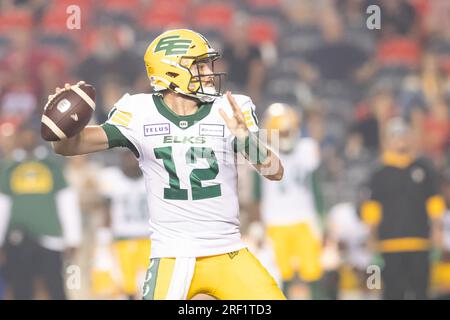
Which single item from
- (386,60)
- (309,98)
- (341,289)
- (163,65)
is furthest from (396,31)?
(163,65)

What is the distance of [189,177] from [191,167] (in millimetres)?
47

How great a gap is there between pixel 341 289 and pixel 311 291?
62 centimetres

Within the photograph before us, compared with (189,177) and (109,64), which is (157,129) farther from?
(109,64)

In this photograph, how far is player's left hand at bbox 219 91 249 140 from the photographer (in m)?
5.23

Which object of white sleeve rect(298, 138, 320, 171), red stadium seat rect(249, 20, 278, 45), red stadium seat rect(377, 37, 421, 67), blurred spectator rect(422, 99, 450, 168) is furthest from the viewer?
red stadium seat rect(249, 20, 278, 45)

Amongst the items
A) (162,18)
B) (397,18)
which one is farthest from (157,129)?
(397,18)

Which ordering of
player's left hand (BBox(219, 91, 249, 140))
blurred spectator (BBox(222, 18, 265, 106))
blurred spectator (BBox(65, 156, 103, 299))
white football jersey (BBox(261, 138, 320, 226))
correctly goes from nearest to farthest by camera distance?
1. player's left hand (BBox(219, 91, 249, 140))
2. white football jersey (BBox(261, 138, 320, 226))
3. blurred spectator (BBox(65, 156, 103, 299))
4. blurred spectator (BBox(222, 18, 265, 106))

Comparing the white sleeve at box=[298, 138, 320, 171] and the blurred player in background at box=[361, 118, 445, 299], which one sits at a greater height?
the white sleeve at box=[298, 138, 320, 171]

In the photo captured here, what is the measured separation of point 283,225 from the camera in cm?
986

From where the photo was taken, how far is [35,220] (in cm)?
955

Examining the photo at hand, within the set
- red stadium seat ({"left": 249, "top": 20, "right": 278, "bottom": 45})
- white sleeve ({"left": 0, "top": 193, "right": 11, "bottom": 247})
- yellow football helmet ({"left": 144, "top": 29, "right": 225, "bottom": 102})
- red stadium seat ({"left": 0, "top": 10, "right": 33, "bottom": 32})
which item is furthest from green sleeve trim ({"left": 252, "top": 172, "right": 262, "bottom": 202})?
yellow football helmet ({"left": 144, "top": 29, "right": 225, "bottom": 102})

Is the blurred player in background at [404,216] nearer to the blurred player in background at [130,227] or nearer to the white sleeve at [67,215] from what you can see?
the blurred player in background at [130,227]

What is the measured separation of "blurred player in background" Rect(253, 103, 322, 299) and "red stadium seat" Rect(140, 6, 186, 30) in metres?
2.97

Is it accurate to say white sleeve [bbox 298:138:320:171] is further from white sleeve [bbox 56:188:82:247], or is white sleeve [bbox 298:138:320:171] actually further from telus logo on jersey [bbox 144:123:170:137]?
telus logo on jersey [bbox 144:123:170:137]
